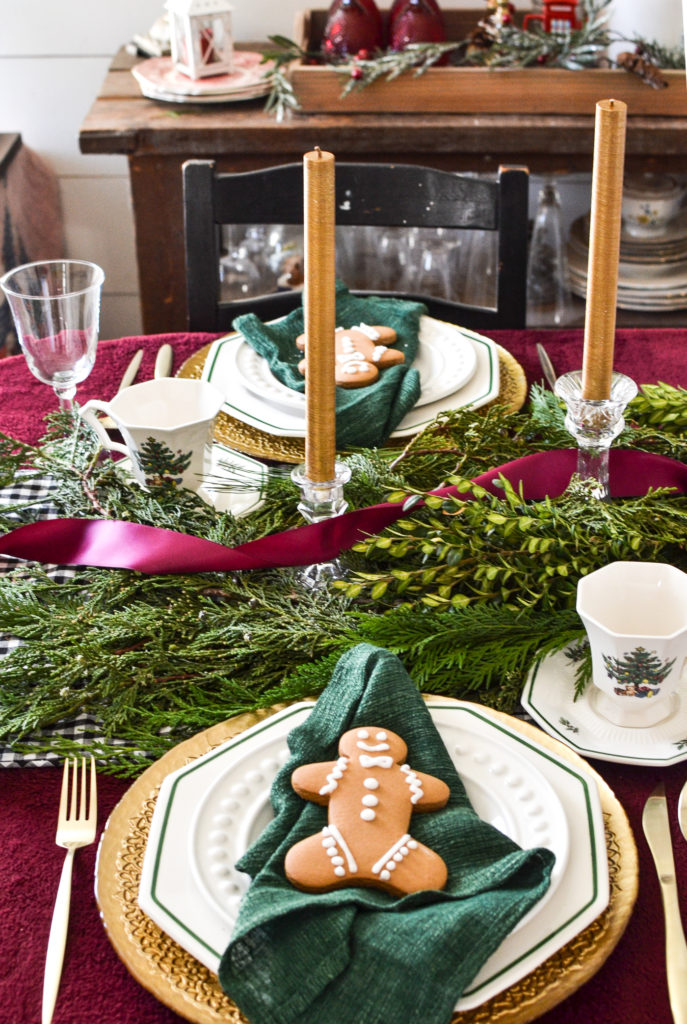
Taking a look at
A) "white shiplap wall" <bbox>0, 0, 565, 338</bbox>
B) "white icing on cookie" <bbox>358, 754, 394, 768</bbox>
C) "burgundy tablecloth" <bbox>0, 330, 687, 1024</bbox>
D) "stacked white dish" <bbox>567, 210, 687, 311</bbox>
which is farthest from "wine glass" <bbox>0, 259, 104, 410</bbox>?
"white shiplap wall" <bbox>0, 0, 565, 338</bbox>

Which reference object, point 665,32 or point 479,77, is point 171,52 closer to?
point 479,77

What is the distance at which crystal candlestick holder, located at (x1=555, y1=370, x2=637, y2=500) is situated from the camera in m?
0.77

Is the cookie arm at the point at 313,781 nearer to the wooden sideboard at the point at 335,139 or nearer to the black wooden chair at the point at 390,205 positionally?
the black wooden chair at the point at 390,205

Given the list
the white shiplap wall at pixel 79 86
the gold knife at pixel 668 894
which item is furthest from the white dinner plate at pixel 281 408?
the white shiplap wall at pixel 79 86

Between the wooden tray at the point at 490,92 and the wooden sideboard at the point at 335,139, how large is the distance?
0.02m

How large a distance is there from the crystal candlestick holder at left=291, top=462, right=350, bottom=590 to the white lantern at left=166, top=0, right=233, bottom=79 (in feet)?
4.49

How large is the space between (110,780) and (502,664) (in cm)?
26

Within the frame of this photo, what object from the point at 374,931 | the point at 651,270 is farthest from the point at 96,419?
the point at 651,270

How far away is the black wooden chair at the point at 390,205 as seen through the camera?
52.2 inches

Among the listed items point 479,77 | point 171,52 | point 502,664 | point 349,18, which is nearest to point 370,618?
point 502,664

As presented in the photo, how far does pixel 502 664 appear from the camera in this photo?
0.70 m

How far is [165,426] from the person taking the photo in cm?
90

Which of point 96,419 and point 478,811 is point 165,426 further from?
point 478,811

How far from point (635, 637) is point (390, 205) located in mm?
869
